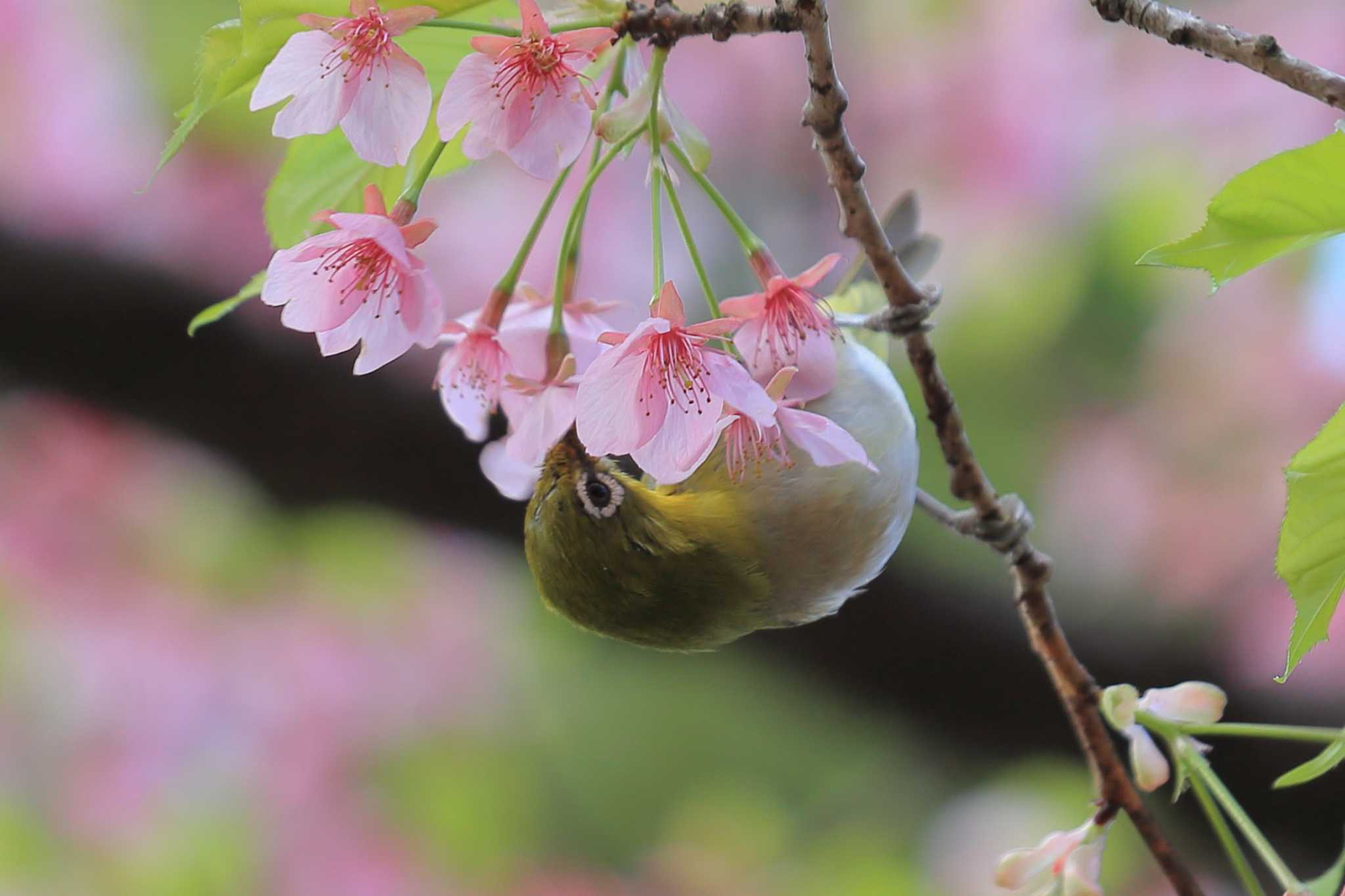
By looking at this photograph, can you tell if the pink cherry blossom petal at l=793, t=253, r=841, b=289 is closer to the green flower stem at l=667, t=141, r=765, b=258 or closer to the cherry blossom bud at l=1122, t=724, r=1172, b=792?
the green flower stem at l=667, t=141, r=765, b=258

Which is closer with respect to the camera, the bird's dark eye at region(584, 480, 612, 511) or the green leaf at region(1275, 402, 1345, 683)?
the green leaf at region(1275, 402, 1345, 683)

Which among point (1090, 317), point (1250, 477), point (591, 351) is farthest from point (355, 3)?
point (1250, 477)

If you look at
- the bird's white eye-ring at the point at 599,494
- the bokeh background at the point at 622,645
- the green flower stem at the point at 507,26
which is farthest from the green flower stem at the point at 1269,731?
the bokeh background at the point at 622,645

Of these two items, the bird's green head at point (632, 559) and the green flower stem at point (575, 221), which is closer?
the green flower stem at point (575, 221)

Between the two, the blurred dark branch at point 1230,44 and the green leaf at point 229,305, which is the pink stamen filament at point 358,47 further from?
the blurred dark branch at point 1230,44

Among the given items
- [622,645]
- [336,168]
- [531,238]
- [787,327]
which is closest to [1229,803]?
Result: [787,327]

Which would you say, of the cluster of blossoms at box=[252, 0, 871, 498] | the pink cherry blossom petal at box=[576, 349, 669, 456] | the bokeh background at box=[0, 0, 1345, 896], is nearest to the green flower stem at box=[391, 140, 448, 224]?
the cluster of blossoms at box=[252, 0, 871, 498]
